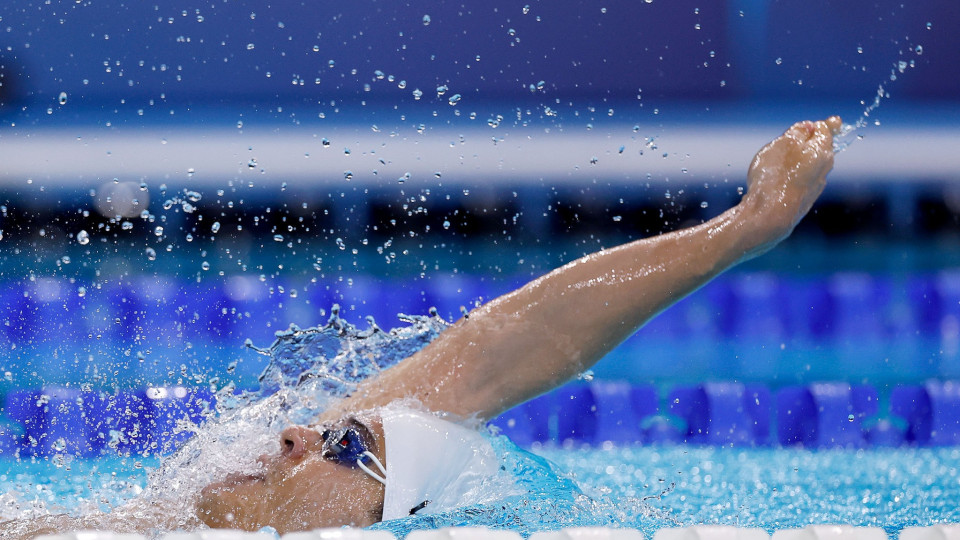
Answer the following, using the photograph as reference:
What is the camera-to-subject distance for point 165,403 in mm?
3252

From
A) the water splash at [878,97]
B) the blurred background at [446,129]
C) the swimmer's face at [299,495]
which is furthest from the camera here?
the water splash at [878,97]

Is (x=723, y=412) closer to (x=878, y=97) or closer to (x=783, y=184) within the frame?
(x=783, y=184)

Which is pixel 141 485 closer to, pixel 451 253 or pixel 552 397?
pixel 552 397

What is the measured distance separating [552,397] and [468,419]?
1620 mm

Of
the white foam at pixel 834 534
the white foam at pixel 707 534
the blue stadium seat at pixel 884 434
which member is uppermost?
the white foam at pixel 707 534

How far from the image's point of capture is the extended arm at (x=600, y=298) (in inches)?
68.4

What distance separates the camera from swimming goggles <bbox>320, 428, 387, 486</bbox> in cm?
163

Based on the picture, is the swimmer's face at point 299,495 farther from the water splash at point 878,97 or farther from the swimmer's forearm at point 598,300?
the water splash at point 878,97

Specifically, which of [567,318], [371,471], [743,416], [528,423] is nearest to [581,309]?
[567,318]

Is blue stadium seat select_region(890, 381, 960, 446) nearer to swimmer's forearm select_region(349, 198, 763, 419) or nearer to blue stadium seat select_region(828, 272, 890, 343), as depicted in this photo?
blue stadium seat select_region(828, 272, 890, 343)

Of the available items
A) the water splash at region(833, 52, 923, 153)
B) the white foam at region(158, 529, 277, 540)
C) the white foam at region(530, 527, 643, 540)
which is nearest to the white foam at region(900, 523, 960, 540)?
the white foam at region(530, 527, 643, 540)

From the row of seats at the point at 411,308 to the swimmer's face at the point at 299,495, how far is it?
7.15 ft

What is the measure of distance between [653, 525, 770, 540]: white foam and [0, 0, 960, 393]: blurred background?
3.13 metres

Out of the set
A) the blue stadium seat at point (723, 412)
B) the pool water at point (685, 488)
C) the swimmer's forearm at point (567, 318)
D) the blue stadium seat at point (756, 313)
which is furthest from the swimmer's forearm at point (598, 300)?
the blue stadium seat at point (756, 313)
